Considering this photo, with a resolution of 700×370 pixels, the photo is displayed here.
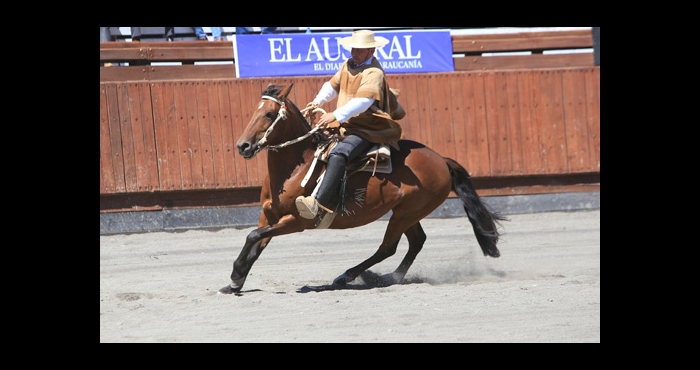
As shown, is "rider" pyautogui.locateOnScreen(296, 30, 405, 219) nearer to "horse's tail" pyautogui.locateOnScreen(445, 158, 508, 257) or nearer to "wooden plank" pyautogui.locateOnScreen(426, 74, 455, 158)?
"horse's tail" pyautogui.locateOnScreen(445, 158, 508, 257)

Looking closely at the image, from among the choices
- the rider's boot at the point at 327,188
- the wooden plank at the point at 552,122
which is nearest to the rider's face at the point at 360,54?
the rider's boot at the point at 327,188

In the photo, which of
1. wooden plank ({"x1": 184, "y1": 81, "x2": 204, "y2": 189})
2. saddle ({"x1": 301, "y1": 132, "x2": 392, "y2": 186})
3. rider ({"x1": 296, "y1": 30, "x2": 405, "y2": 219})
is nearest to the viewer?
rider ({"x1": 296, "y1": 30, "x2": 405, "y2": 219})

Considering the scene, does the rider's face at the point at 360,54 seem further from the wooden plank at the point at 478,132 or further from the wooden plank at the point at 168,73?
the wooden plank at the point at 478,132

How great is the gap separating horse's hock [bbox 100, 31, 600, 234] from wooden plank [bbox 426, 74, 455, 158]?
0.02 metres

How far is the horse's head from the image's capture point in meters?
7.99

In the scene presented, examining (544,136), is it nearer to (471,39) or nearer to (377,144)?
(471,39)

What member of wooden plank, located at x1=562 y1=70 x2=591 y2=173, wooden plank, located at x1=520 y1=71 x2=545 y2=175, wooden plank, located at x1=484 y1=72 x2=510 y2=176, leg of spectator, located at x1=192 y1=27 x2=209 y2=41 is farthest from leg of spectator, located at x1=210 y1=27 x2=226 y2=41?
wooden plank, located at x1=562 y1=70 x2=591 y2=173

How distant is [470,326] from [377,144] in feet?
7.66

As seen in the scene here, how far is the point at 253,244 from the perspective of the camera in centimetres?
830

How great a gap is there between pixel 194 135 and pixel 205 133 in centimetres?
17

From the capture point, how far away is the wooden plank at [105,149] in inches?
542

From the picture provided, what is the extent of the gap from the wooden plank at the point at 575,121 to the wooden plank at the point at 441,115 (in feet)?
6.65

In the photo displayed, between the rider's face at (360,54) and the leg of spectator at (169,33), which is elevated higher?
the leg of spectator at (169,33)

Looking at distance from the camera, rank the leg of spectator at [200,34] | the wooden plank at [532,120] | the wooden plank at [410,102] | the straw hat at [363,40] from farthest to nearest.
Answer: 1. the wooden plank at [532,120]
2. the leg of spectator at [200,34]
3. the wooden plank at [410,102]
4. the straw hat at [363,40]
